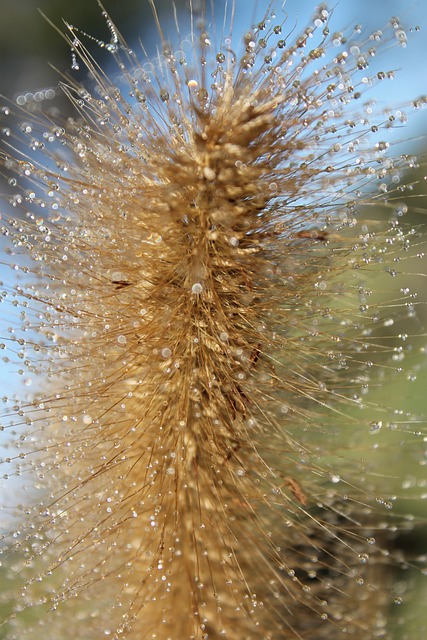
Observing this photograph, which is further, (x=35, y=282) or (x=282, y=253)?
(x=35, y=282)

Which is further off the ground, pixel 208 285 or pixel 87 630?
pixel 208 285

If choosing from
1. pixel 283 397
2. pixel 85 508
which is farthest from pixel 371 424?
pixel 85 508

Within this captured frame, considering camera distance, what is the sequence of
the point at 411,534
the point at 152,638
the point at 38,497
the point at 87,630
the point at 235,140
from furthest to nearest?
the point at 411,534 < the point at 38,497 < the point at 87,630 < the point at 152,638 < the point at 235,140

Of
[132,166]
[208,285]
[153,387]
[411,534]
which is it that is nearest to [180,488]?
[153,387]

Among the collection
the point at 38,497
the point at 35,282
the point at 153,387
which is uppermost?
the point at 35,282

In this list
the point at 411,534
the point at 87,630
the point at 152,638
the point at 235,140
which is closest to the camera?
the point at 235,140

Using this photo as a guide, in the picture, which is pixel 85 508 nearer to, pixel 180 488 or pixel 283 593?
pixel 180 488
